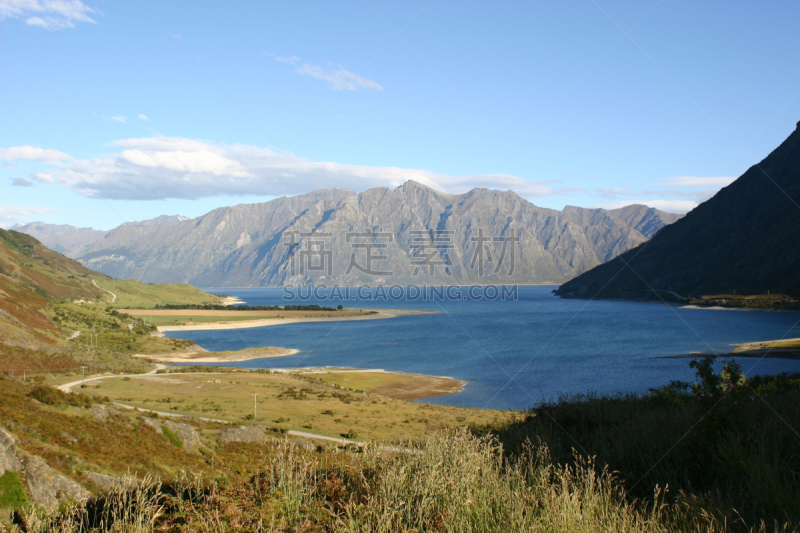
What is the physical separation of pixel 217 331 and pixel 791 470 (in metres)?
106

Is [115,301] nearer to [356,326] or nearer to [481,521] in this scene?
[356,326]

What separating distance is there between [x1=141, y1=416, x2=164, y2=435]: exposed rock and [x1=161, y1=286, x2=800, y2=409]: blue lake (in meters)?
19.3

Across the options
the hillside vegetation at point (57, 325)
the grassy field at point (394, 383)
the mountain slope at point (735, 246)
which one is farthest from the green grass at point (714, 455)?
the mountain slope at point (735, 246)

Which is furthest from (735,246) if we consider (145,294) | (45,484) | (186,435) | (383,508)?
(145,294)

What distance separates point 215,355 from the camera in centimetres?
6769

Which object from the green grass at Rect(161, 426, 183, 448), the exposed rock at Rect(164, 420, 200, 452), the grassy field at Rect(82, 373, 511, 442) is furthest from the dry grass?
the grassy field at Rect(82, 373, 511, 442)

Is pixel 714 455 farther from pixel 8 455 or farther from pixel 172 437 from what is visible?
pixel 172 437

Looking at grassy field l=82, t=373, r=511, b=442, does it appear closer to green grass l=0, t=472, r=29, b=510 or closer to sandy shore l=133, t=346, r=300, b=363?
green grass l=0, t=472, r=29, b=510

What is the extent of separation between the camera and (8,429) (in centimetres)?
1060

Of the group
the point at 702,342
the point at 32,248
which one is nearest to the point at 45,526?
the point at 702,342

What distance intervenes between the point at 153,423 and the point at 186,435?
119cm

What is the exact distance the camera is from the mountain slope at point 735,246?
4958 inches

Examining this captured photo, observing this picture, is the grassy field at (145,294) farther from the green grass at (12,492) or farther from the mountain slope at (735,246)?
the mountain slope at (735,246)

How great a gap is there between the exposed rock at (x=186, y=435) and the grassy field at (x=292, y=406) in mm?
7749
